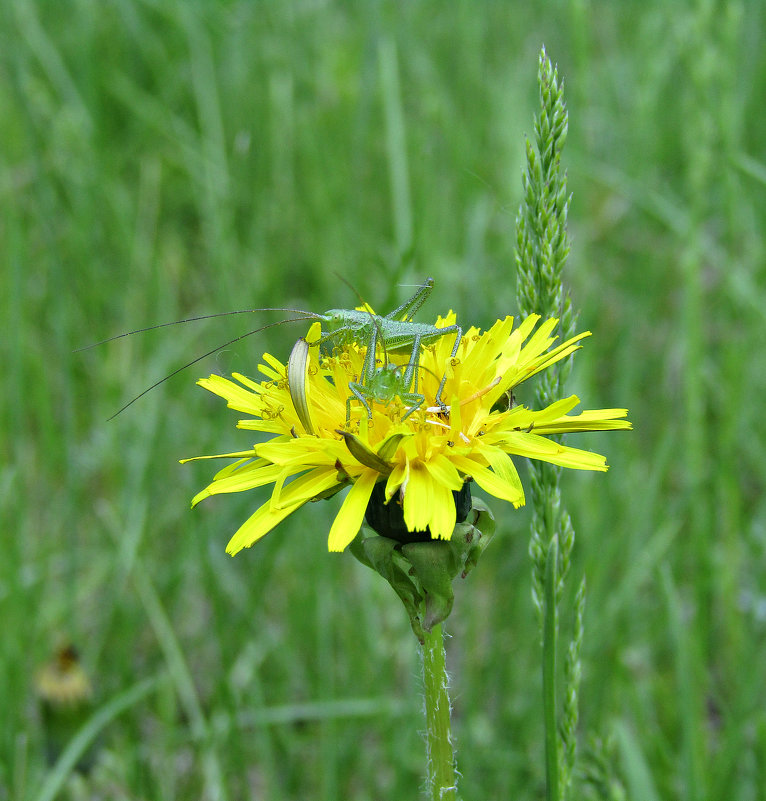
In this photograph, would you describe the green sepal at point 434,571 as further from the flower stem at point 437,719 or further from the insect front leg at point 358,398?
the insect front leg at point 358,398

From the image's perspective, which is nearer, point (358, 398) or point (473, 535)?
point (473, 535)

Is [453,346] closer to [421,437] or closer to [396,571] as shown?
[421,437]

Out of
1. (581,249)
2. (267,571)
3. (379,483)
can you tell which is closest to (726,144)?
(581,249)

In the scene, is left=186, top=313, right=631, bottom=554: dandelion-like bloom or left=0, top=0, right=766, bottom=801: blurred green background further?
left=0, top=0, right=766, bottom=801: blurred green background

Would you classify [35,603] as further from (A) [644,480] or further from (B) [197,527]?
(A) [644,480]

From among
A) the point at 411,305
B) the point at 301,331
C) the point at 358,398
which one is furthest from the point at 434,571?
the point at 301,331

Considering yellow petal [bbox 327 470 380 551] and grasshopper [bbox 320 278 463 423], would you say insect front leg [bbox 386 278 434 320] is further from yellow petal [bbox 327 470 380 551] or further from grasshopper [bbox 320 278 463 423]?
yellow petal [bbox 327 470 380 551]

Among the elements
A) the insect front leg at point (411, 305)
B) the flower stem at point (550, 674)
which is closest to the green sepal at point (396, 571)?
the flower stem at point (550, 674)

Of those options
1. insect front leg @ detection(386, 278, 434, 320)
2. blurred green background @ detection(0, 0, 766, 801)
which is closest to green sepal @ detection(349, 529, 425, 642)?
blurred green background @ detection(0, 0, 766, 801)
